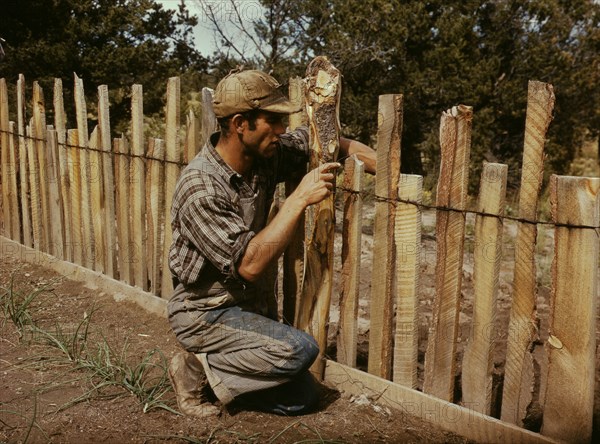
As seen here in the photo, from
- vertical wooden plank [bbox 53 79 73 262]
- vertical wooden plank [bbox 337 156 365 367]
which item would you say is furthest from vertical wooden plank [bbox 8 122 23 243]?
vertical wooden plank [bbox 337 156 365 367]

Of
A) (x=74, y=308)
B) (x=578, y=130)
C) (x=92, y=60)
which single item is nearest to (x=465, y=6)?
(x=578, y=130)

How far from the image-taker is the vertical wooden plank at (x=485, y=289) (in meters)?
2.63

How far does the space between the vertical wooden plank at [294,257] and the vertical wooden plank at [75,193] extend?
2.19 m

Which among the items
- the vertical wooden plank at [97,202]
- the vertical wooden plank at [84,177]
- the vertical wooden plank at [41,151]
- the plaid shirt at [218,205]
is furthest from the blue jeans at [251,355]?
the vertical wooden plank at [41,151]

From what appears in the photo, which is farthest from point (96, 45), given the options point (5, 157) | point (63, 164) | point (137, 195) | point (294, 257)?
point (294, 257)

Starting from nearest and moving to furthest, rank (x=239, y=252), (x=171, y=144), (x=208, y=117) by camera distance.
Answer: (x=239, y=252)
(x=208, y=117)
(x=171, y=144)

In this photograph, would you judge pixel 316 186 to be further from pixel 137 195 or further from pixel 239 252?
pixel 137 195

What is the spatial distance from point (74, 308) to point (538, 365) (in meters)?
3.17

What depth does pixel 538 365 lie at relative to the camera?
12.2 feet

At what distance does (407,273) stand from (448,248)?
0.25 m

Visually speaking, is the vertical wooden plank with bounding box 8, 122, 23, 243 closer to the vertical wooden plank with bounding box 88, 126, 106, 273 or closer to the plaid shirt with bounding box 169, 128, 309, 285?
the vertical wooden plank with bounding box 88, 126, 106, 273

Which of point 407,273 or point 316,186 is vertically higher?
point 316,186

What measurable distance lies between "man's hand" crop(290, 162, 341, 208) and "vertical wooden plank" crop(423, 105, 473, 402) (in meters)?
0.49

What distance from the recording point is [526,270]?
2.59 metres
